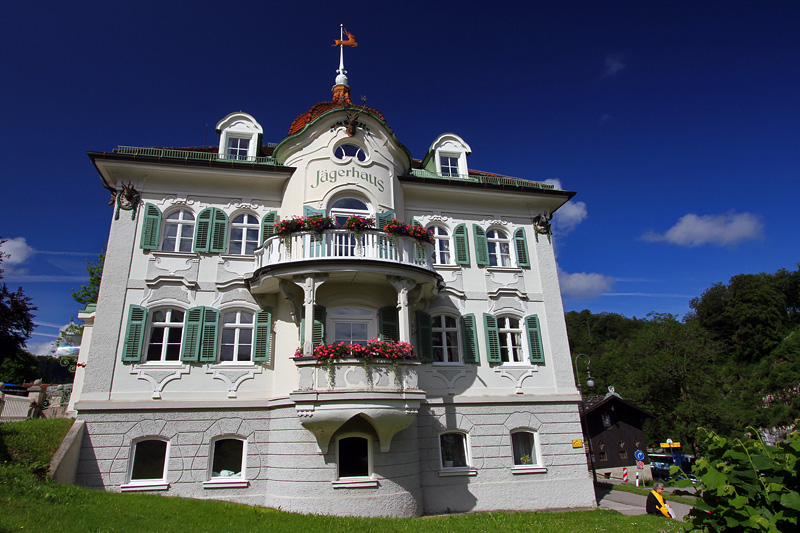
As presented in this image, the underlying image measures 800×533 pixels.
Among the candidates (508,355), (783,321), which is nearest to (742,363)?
(783,321)

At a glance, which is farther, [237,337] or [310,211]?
[310,211]

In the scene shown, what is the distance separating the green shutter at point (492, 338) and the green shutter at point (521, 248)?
2.65 meters

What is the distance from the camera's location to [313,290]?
13305 mm

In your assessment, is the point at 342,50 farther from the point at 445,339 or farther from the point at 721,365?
the point at 721,365

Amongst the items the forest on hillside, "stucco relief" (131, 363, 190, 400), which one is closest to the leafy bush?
"stucco relief" (131, 363, 190, 400)

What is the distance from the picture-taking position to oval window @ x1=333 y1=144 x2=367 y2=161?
16.1m

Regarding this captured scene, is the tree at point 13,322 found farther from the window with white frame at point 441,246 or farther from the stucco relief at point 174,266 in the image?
the window with white frame at point 441,246

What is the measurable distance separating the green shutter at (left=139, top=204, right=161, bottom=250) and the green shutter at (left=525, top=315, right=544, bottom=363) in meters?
12.9

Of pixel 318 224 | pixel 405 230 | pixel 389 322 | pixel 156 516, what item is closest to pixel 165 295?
pixel 318 224

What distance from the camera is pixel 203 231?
15430 millimetres

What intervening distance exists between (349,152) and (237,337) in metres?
7.15

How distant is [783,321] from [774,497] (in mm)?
68520

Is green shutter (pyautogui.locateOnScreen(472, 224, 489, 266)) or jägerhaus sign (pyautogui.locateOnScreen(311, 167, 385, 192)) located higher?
jägerhaus sign (pyautogui.locateOnScreen(311, 167, 385, 192))

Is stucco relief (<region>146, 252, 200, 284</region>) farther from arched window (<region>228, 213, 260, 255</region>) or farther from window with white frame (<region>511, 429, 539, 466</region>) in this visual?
window with white frame (<region>511, 429, 539, 466</region>)
